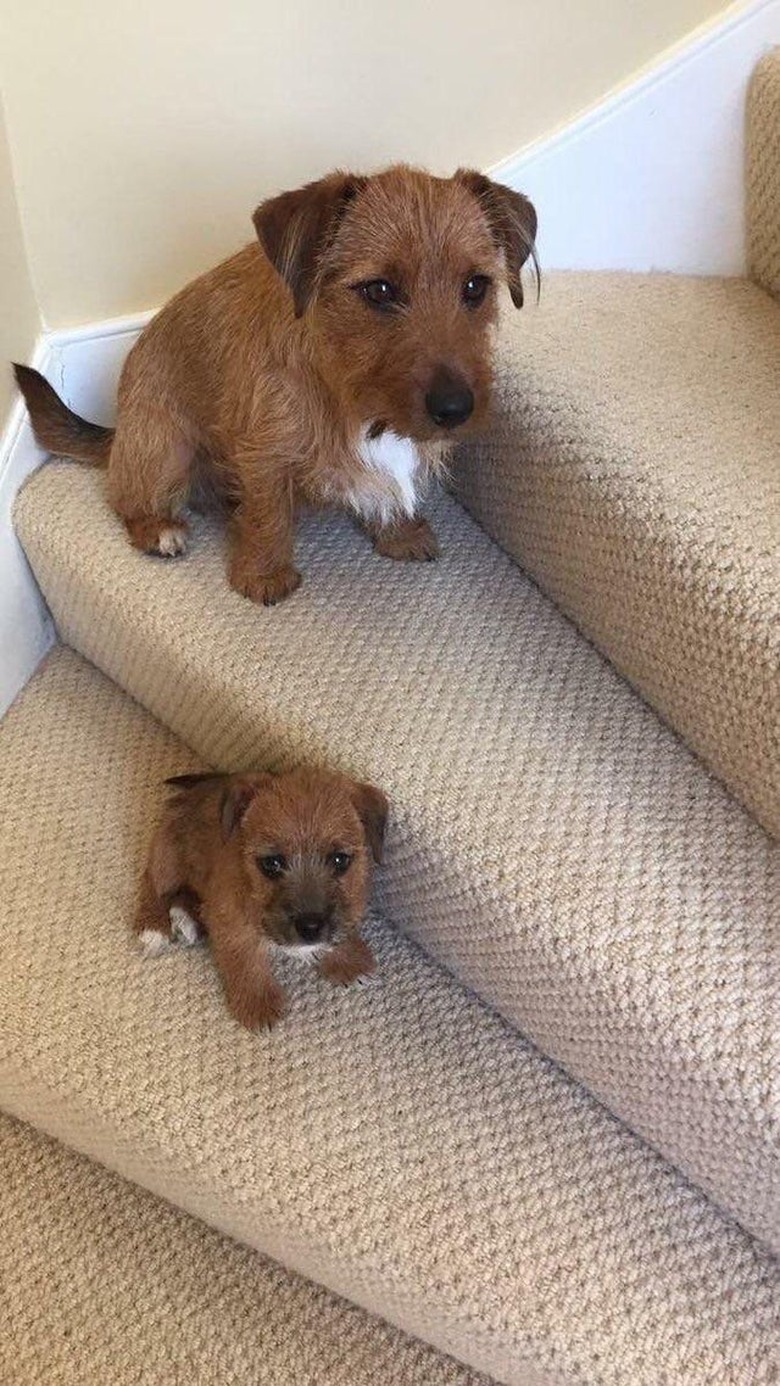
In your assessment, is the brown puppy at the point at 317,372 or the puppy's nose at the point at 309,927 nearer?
the puppy's nose at the point at 309,927

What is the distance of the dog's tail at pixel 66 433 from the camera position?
1.64 metres

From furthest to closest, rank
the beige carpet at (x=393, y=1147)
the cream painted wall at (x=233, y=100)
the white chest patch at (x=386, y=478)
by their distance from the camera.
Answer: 1. the cream painted wall at (x=233, y=100)
2. the white chest patch at (x=386, y=478)
3. the beige carpet at (x=393, y=1147)

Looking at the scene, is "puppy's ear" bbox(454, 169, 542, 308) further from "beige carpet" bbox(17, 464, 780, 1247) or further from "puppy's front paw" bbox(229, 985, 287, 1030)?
"puppy's front paw" bbox(229, 985, 287, 1030)

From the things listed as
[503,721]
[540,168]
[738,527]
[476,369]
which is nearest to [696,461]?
[738,527]

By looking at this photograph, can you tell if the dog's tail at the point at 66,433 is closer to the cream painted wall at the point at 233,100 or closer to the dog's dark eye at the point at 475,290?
the cream painted wall at the point at 233,100

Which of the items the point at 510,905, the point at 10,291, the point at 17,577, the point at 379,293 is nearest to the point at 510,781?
the point at 510,905

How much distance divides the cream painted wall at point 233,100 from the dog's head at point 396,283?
469mm

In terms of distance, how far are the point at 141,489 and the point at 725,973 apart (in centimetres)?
103

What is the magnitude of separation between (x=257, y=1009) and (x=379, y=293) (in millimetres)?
838

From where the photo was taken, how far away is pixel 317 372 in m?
1.35

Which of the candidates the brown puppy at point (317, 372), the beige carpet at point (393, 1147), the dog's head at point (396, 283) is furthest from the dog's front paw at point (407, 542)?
the beige carpet at point (393, 1147)

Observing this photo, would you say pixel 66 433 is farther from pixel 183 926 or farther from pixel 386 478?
pixel 183 926

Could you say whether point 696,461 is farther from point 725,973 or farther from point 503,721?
point 725,973

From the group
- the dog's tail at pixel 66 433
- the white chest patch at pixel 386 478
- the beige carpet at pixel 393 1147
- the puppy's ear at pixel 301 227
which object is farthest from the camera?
the dog's tail at pixel 66 433
